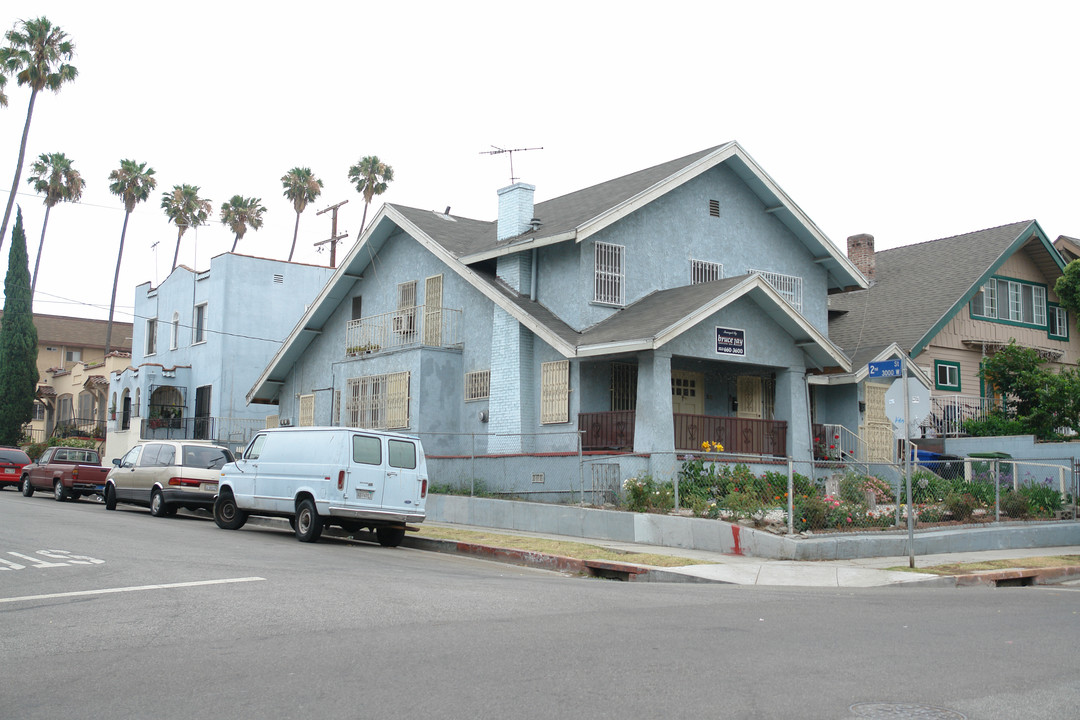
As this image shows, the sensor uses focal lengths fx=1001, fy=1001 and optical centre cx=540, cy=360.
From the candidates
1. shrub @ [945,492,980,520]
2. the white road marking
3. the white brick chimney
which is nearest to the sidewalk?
shrub @ [945,492,980,520]

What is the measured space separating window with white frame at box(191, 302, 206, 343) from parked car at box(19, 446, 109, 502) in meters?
8.70

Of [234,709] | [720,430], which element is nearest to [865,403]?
[720,430]

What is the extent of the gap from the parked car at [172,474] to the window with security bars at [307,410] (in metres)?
7.33

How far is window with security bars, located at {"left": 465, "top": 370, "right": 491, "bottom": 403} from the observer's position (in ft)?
80.3

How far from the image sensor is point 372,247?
1134 inches

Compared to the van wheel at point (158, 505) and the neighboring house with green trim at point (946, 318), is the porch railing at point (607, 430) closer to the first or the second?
the neighboring house with green trim at point (946, 318)

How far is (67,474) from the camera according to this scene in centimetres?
2797

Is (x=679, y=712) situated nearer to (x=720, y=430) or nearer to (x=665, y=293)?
(x=720, y=430)

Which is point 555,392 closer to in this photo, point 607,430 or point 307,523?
point 607,430

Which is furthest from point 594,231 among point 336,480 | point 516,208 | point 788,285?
point 336,480

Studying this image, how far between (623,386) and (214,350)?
19.5 m

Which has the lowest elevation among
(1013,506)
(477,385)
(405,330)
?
(1013,506)

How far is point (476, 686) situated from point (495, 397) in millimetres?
17374

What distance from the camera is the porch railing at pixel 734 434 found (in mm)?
21109
